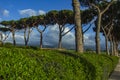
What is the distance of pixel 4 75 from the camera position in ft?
12.9

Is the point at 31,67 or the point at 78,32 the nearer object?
the point at 31,67

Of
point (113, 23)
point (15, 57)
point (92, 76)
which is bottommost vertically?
point (92, 76)

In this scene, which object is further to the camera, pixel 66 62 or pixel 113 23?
pixel 113 23

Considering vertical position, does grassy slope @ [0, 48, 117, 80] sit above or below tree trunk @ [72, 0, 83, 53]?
below

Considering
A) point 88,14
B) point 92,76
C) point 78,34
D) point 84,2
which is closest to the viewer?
point 92,76

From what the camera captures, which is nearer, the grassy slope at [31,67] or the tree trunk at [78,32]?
the grassy slope at [31,67]

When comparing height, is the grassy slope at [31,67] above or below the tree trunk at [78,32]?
below

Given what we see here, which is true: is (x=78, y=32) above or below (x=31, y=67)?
above

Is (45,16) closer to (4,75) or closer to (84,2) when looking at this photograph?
(84,2)

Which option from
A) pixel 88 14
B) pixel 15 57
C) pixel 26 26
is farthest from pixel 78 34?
pixel 26 26

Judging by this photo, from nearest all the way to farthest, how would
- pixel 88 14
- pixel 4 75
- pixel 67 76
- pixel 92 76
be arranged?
1. pixel 4 75
2. pixel 67 76
3. pixel 92 76
4. pixel 88 14

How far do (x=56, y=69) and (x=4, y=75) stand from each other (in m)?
1.89

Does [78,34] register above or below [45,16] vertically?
below

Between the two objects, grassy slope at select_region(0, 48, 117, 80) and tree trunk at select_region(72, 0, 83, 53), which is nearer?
grassy slope at select_region(0, 48, 117, 80)
